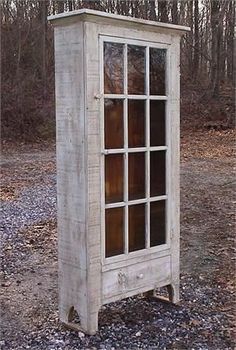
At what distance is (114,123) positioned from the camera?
265 centimetres

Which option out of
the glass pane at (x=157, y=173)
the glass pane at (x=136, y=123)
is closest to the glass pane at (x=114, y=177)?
the glass pane at (x=136, y=123)

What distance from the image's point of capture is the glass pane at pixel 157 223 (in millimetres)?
2930

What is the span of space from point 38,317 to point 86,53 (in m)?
1.64

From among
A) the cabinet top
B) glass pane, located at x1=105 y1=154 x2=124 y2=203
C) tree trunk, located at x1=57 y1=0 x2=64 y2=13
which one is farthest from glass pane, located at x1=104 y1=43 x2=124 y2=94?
tree trunk, located at x1=57 y1=0 x2=64 y2=13

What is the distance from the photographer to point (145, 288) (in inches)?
115

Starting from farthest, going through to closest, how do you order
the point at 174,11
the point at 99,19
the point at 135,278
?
1. the point at 174,11
2. the point at 135,278
3. the point at 99,19

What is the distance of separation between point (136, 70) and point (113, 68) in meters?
0.19

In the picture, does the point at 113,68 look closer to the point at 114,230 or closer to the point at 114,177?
the point at 114,177

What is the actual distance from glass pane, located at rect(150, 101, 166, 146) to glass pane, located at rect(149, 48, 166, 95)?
8 cm

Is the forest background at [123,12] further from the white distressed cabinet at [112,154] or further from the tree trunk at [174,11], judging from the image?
the white distressed cabinet at [112,154]

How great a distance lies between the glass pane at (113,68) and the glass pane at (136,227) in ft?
2.28

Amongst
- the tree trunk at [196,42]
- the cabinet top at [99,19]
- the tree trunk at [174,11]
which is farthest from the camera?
the tree trunk at [196,42]

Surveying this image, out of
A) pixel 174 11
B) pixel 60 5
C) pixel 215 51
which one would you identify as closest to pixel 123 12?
pixel 174 11

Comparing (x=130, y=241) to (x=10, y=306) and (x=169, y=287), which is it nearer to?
(x=169, y=287)
